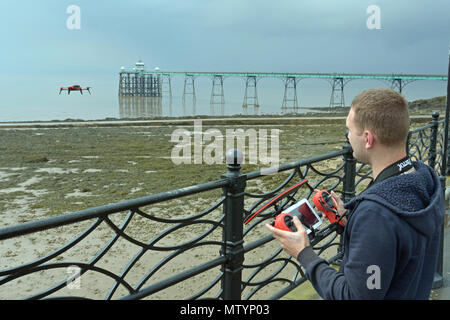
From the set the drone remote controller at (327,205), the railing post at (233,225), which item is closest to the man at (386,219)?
the drone remote controller at (327,205)

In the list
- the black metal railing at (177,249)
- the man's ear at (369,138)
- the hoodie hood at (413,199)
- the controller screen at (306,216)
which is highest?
the man's ear at (369,138)

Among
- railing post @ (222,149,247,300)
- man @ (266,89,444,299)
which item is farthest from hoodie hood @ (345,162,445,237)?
railing post @ (222,149,247,300)

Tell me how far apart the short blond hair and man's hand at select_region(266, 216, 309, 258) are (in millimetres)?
466

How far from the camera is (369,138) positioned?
1.41m

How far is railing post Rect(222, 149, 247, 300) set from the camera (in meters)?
2.33

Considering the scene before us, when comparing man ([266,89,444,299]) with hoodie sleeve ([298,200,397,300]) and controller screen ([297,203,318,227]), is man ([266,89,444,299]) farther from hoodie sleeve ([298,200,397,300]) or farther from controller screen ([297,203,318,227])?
controller screen ([297,203,318,227])

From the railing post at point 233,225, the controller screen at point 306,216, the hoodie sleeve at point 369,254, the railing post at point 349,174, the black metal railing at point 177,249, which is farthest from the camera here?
the railing post at point 349,174

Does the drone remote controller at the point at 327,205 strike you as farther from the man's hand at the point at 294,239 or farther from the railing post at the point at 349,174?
the railing post at the point at 349,174

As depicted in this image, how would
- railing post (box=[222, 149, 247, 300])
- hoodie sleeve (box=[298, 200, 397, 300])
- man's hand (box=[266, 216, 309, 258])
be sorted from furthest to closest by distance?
railing post (box=[222, 149, 247, 300]), man's hand (box=[266, 216, 309, 258]), hoodie sleeve (box=[298, 200, 397, 300])

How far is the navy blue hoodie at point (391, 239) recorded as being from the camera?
128 cm

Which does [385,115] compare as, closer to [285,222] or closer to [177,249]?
[285,222]

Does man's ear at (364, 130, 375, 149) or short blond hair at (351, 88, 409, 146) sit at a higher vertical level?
short blond hair at (351, 88, 409, 146)
